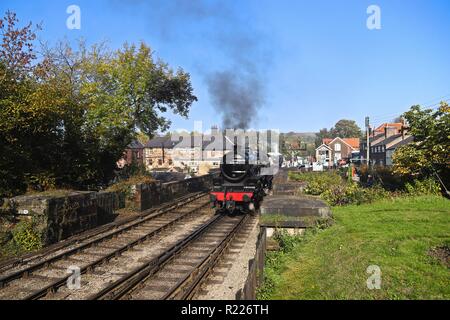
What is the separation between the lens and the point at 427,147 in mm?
16891

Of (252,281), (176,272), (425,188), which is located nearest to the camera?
(252,281)

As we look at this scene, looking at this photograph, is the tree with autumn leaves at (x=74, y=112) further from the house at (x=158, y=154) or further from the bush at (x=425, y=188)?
the house at (x=158, y=154)

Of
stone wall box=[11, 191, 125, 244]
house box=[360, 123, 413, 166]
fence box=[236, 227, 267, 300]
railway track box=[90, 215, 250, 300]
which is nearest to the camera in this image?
fence box=[236, 227, 267, 300]

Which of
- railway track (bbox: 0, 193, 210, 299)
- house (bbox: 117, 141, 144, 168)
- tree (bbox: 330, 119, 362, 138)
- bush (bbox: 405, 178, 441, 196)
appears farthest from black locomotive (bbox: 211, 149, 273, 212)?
tree (bbox: 330, 119, 362, 138)

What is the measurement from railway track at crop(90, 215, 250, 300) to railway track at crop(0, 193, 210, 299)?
1.35 metres

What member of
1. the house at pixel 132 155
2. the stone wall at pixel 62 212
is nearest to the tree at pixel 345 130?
the house at pixel 132 155

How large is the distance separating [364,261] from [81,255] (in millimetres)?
7677

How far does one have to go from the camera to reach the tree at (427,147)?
15820 mm

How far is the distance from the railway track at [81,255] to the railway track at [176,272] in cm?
135

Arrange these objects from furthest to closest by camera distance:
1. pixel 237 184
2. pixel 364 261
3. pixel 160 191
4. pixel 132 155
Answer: pixel 132 155, pixel 160 191, pixel 237 184, pixel 364 261

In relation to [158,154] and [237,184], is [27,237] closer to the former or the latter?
[237,184]

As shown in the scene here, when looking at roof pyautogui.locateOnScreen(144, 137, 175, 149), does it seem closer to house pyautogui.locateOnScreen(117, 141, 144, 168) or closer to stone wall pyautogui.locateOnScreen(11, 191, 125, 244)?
house pyautogui.locateOnScreen(117, 141, 144, 168)

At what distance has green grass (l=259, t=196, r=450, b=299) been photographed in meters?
5.46

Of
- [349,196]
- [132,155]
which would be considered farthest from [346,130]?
[349,196]
